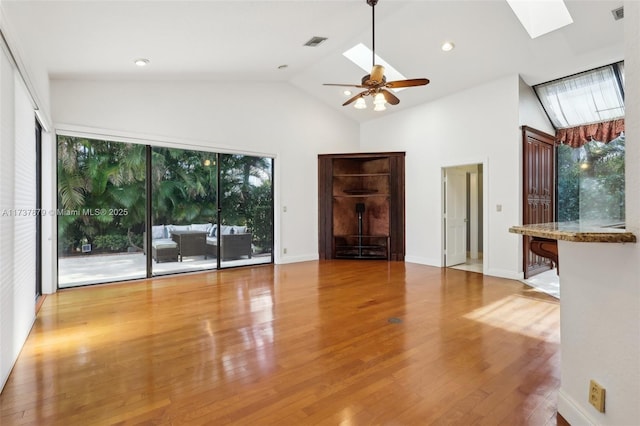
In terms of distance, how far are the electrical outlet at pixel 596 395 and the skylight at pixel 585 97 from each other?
5262 mm

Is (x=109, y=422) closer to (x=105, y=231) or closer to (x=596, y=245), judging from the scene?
(x=596, y=245)

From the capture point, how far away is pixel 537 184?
18.3ft

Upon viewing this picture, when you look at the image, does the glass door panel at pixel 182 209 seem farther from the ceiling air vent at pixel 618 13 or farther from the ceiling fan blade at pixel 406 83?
the ceiling air vent at pixel 618 13

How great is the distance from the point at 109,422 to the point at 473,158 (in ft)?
19.6

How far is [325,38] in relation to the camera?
15.7ft

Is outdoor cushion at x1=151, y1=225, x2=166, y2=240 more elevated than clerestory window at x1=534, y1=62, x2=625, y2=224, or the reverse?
clerestory window at x1=534, y1=62, x2=625, y2=224

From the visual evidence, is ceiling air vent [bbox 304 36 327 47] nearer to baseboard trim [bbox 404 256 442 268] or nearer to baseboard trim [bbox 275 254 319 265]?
baseboard trim [bbox 275 254 319 265]

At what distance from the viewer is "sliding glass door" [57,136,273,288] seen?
15.3 ft

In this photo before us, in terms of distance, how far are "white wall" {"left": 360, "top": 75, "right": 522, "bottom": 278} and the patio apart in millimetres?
4593

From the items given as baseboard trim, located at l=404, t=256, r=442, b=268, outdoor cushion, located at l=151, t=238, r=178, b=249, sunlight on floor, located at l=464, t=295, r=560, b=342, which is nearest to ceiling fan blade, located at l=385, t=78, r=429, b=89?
sunlight on floor, located at l=464, t=295, r=560, b=342

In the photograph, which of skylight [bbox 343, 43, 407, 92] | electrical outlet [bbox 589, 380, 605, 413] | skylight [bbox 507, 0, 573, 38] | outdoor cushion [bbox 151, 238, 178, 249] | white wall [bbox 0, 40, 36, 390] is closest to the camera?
electrical outlet [bbox 589, 380, 605, 413]

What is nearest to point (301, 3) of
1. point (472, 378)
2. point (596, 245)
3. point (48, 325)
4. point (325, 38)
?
point (325, 38)

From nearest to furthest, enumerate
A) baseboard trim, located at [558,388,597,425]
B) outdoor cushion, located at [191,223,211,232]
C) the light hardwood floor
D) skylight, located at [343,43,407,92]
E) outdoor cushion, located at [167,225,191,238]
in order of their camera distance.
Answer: baseboard trim, located at [558,388,597,425] → the light hardwood floor → outdoor cushion, located at [167,225,191,238] → skylight, located at [343,43,407,92] → outdoor cushion, located at [191,223,211,232]

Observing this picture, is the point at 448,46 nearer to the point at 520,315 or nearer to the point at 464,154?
the point at 464,154
